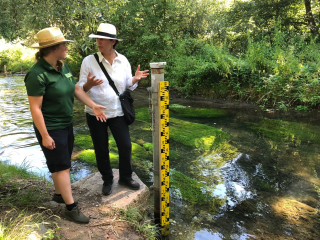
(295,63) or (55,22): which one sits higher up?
(55,22)

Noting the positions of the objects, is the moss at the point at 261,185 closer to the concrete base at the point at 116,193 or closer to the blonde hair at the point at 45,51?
the concrete base at the point at 116,193

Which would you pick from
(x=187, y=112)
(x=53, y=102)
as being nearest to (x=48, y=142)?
(x=53, y=102)

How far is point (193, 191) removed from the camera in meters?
4.03

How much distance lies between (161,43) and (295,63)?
6.74 meters

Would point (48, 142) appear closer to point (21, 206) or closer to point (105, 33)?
point (21, 206)

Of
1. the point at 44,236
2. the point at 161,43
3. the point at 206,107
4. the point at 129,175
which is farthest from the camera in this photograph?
the point at 161,43

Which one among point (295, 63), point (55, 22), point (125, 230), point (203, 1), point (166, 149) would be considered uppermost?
point (203, 1)

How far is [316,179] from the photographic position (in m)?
4.36

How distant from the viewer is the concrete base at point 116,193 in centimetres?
310

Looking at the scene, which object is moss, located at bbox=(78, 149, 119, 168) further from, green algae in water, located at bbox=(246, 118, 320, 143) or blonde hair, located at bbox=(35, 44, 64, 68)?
green algae in water, located at bbox=(246, 118, 320, 143)

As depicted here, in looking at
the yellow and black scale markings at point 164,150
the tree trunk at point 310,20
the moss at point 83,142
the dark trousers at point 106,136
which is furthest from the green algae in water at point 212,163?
the tree trunk at point 310,20

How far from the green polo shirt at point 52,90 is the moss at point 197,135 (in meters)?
3.91

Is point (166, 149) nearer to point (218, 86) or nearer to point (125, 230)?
point (125, 230)

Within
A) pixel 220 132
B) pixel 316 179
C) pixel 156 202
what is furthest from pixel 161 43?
pixel 156 202
